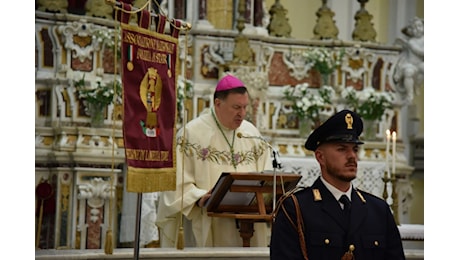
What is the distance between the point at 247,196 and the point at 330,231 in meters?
2.55

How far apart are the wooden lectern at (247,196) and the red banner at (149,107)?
43 centimetres

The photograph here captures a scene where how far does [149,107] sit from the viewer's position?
6367mm

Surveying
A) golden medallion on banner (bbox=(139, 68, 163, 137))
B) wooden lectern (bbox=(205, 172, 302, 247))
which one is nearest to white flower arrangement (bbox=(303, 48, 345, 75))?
wooden lectern (bbox=(205, 172, 302, 247))

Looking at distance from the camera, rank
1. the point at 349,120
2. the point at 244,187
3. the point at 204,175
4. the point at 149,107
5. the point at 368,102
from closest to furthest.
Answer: the point at 349,120, the point at 149,107, the point at 244,187, the point at 204,175, the point at 368,102

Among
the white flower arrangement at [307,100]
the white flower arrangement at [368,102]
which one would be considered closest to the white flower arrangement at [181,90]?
the white flower arrangement at [307,100]

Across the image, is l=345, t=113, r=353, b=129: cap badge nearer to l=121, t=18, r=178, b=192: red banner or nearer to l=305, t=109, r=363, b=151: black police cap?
l=305, t=109, r=363, b=151: black police cap

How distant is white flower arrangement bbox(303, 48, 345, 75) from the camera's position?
449 inches

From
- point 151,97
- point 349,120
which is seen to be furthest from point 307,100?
point 349,120

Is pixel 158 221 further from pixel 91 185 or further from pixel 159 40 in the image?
pixel 91 185

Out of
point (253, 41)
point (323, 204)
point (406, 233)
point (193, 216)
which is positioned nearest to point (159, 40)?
point (193, 216)

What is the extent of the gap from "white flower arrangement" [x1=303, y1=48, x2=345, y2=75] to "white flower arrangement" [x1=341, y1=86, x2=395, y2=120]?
30 centimetres

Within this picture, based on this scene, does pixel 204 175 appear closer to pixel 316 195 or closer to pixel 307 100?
pixel 316 195

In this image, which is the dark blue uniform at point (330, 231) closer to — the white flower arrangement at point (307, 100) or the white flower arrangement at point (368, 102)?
the white flower arrangement at point (307, 100)

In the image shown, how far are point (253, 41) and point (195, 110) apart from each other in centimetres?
101
